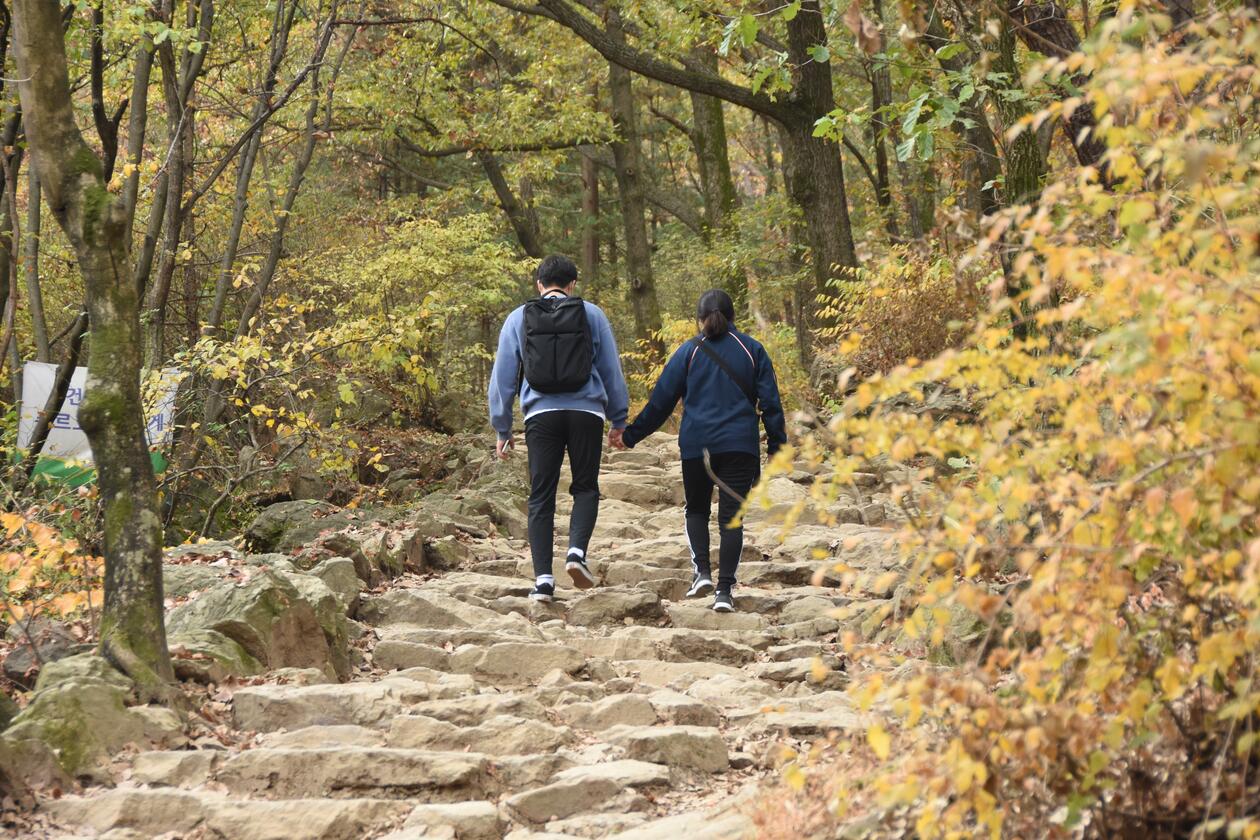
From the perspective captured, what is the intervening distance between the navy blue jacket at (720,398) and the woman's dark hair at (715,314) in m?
0.06

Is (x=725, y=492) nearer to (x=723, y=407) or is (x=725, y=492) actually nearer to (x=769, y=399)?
(x=723, y=407)

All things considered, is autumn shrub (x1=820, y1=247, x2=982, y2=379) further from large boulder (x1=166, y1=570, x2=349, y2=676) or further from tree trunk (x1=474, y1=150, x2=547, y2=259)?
tree trunk (x1=474, y1=150, x2=547, y2=259)

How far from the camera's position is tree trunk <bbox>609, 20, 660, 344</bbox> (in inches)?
827

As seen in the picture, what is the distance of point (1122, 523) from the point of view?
297cm

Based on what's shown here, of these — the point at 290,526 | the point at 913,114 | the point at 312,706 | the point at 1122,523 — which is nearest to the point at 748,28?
the point at 913,114

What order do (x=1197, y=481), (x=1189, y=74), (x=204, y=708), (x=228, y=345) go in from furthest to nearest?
(x=228, y=345) → (x=204, y=708) → (x=1197, y=481) → (x=1189, y=74)

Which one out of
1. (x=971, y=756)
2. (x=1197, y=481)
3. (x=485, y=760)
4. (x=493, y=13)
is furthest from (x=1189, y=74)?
(x=493, y=13)

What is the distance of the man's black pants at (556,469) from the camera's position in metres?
7.96

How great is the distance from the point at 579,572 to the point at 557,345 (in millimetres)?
1492

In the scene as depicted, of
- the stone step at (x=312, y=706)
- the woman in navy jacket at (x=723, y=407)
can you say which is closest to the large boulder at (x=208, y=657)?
the stone step at (x=312, y=706)

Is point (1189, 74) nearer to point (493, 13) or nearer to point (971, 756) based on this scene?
point (971, 756)

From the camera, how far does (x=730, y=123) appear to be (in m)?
32.0

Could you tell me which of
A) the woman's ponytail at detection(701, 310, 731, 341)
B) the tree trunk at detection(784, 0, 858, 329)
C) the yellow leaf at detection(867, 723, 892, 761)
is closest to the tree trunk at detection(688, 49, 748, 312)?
the tree trunk at detection(784, 0, 858, 329)

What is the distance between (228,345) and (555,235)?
23.4m
